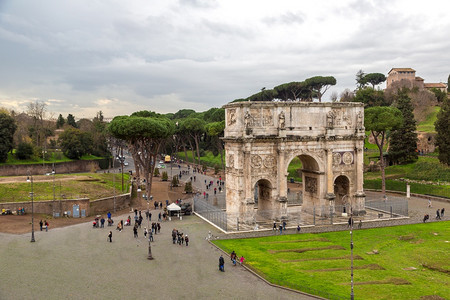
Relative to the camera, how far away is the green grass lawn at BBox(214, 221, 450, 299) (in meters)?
22.9

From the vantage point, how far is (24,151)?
7444 cm

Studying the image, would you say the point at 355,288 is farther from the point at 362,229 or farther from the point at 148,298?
the point at 362,229

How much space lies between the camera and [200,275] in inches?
987

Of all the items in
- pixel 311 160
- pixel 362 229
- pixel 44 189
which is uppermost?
pixel 311 160

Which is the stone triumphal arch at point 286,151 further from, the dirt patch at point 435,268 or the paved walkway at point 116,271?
the dirt patch at point 435,268

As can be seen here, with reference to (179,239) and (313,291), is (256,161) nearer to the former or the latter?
(179,239)

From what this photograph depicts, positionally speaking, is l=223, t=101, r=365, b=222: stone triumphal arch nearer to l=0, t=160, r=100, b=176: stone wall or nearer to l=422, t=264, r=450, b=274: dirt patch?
l=422, t=264, r=450, b=274: dirt patch

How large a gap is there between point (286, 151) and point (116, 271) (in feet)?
71.6

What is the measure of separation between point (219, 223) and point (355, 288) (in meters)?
18.3

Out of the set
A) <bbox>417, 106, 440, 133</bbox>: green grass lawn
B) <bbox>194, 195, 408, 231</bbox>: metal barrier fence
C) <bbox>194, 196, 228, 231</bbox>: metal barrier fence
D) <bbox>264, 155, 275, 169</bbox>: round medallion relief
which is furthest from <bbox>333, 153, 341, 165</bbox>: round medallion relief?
<bbox>417, 106, 440, 133</bbox>: green grass lawn

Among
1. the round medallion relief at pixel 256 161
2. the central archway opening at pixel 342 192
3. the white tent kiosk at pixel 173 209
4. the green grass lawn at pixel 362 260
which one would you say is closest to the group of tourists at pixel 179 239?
the green grass lawn at pixel 362 260

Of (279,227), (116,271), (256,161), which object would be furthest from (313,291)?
(256,161)

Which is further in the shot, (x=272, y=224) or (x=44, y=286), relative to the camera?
(x=272, y=224)

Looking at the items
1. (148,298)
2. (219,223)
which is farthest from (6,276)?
(219,223)
